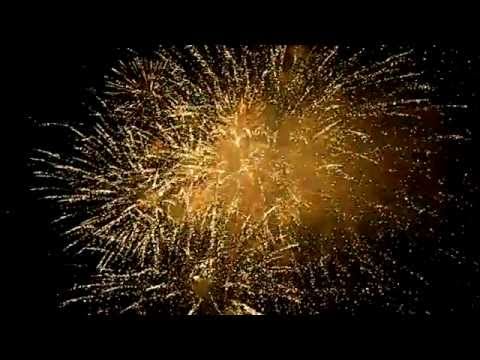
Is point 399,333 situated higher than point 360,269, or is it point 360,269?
point 360,269

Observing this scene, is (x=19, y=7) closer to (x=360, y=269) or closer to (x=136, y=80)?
(x=136, y=80)

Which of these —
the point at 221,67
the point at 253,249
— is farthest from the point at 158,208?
the point at 221,67

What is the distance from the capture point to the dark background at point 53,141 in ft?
5.41

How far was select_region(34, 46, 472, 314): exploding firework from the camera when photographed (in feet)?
5.53

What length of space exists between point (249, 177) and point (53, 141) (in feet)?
1.80

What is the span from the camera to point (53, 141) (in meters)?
1.70

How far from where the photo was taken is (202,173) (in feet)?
5.66

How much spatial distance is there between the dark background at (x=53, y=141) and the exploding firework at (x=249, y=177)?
51 millimetres

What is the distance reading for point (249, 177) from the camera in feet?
5.64

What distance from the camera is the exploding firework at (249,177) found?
169 cm

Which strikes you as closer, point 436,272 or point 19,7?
point 19,7

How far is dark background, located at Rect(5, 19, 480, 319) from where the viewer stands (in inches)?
64.9

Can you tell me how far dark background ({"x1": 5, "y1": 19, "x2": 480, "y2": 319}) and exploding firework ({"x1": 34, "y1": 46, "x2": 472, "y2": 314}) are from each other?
0.17 ft

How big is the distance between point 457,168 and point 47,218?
113 centimetres
